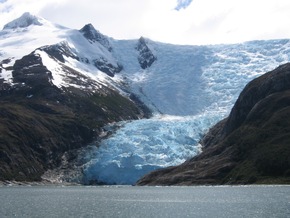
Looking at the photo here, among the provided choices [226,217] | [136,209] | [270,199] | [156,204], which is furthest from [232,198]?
[226,217]

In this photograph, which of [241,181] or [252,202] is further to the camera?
[241,181]

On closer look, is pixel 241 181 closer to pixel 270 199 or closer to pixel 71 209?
pixel 270 199

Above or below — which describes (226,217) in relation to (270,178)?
above

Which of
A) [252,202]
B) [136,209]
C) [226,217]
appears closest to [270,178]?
[252,202]

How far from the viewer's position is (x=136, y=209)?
366ft

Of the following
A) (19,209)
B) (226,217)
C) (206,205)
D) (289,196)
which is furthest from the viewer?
(289,196)

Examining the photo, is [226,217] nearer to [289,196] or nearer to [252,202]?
[252,202]

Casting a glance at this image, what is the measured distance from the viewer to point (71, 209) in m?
109

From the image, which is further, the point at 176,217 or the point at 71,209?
the point at 71,209

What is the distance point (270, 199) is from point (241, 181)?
247 feet

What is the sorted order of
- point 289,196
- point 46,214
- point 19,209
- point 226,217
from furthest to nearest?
1. point 289,196
2. point 19,209
3. point 46,214
4. point 226,217

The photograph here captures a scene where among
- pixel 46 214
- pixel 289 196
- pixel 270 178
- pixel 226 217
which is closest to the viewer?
pixel 226 217

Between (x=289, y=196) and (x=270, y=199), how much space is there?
840cm

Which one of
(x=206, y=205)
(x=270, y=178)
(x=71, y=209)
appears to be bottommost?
(x=270, y=178)
